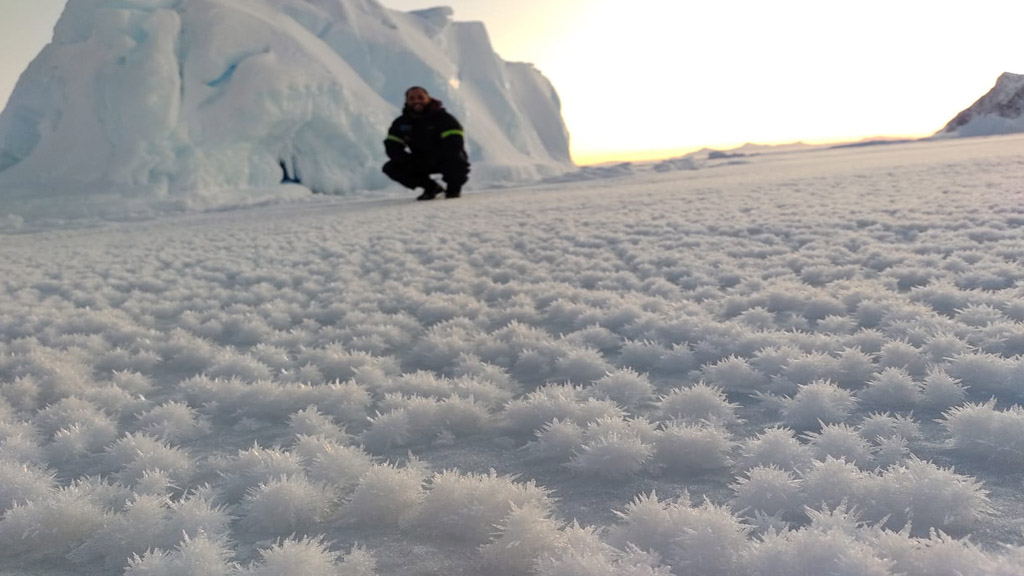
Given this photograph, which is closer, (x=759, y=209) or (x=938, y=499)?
(x=938, y=499)

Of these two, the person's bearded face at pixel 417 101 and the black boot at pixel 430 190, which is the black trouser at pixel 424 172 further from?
the person's bearded face at pixel 417 101

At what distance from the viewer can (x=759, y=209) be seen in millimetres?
4719

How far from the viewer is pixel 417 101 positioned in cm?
853

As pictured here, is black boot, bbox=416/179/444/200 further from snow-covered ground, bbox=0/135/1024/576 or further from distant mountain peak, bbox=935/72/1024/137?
distant mountain peak, bbox=935/72/1024/137

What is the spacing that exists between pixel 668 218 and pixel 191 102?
13.4 metres

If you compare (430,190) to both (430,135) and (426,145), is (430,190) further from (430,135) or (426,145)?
(430,135)

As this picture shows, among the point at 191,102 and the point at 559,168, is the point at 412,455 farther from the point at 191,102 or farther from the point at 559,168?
the point at 559,168

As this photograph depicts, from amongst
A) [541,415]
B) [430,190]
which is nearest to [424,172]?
[430,190]

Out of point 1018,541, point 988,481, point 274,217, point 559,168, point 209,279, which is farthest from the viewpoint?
point 559,168

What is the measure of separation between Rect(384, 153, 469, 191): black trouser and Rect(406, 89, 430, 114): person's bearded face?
721 mm

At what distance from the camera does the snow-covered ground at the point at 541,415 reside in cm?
99

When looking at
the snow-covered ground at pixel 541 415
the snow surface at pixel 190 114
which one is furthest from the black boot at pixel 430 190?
the snow-covered ground at pixel 541 415

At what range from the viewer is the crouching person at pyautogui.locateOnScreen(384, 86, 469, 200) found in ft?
28.2

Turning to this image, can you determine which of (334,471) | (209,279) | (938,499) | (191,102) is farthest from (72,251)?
(191,102)
